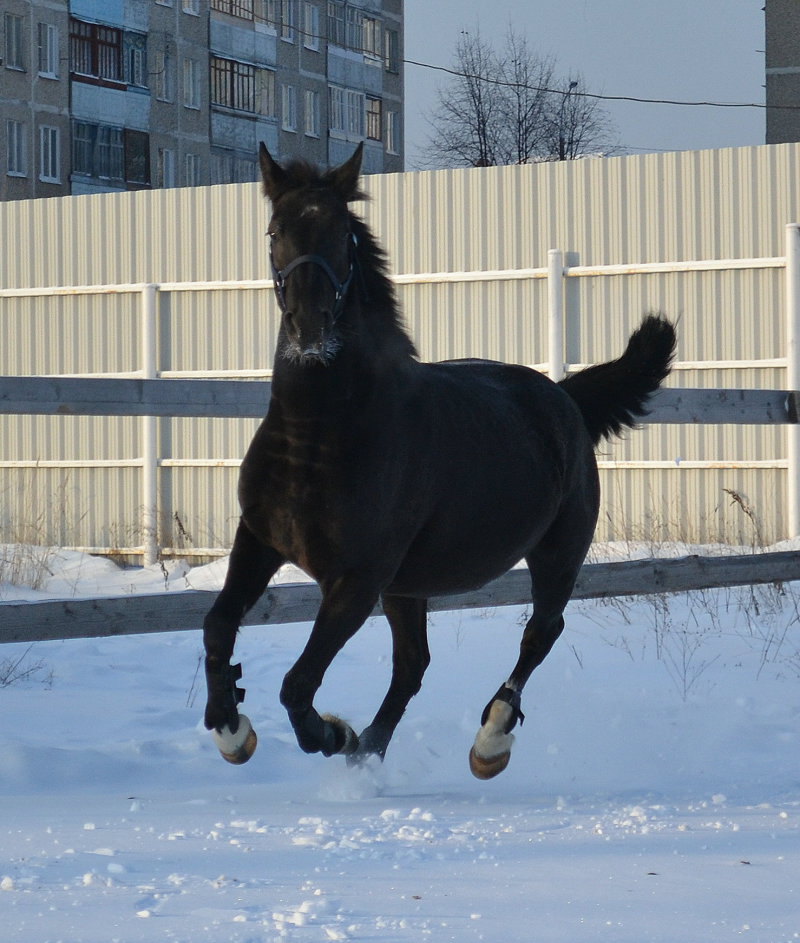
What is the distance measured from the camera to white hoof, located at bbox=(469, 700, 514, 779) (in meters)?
4.56

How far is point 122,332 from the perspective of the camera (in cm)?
1427

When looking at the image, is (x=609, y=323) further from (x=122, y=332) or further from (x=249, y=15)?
(x=249, y=15)

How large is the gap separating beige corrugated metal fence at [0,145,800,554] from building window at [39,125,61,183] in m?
23.5

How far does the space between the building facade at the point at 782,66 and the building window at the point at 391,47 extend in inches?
637

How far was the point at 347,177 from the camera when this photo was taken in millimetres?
4059

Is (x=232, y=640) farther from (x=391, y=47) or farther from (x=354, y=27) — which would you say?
(x=391, y=47)

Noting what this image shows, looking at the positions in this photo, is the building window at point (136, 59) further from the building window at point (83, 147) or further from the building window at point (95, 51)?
the building window at point (83, 147)

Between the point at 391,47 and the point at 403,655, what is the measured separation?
49.4m

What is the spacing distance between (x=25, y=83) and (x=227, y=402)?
3310 centimetres

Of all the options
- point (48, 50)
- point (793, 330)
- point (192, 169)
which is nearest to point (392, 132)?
point (192, 169)

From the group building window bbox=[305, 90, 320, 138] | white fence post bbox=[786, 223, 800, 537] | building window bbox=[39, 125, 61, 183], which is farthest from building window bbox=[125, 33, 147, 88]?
white fence post bbox=[786, 223, 800, 537]

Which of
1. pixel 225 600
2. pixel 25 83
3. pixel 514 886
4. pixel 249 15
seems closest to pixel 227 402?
pixel 225 600

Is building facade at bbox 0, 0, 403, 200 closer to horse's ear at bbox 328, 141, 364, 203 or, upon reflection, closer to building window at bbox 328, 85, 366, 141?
building window at bbox 328, 85, 366, 141

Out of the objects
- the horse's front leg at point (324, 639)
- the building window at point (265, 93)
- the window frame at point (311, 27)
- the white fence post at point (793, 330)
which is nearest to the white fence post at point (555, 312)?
the white fence post at point (793, 330)
